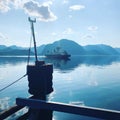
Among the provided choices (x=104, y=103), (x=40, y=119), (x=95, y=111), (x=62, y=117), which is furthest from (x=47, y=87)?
(x=104, y=103)

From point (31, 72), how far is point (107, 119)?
2.83 metres

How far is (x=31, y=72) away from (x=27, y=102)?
117 centimetres

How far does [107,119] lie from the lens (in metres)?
4.30

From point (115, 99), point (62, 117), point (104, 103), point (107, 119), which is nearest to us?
point (107, 119)

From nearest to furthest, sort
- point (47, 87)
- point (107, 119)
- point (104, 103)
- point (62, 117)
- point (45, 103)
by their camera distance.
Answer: point (107, 119) → point (45, 103) → point (47, 87) → point (62, 117) → point (104, 103)

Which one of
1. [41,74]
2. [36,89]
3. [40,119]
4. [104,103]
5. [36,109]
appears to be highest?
[41,74]

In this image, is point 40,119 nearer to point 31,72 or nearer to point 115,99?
point 31,72

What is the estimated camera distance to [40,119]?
580cm

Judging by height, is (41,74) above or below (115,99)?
above

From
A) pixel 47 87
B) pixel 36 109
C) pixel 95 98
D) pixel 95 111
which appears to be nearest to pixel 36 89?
pixel 47 87

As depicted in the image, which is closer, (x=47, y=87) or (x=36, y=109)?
(x=36, y=109)

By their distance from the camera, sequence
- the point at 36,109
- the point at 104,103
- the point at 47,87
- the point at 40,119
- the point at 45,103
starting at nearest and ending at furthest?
the point at 45,103
the point at 36,109
the point at 40,119
the point at 47,87
the point at 104,103

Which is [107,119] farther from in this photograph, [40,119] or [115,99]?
[115,99]

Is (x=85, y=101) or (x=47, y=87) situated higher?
(x=47, y=87)
